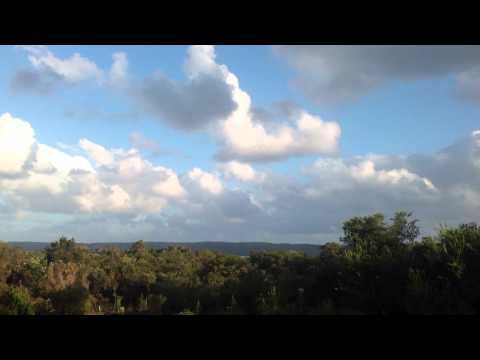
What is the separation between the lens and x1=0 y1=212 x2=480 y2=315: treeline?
6.46 m

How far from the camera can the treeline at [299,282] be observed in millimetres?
6465

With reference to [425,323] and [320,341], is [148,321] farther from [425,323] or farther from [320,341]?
[425,323]

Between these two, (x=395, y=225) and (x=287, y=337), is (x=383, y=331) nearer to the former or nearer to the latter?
(x=287, y=337)

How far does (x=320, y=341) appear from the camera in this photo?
1.55 meters

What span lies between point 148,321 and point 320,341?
65cm

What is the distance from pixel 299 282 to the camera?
27.1 feet
